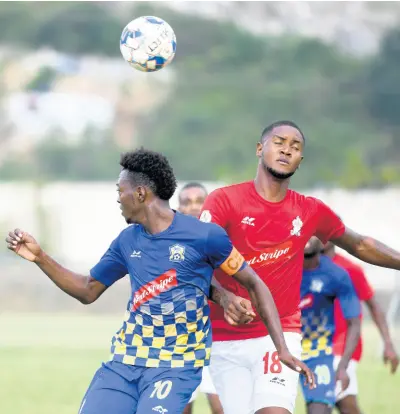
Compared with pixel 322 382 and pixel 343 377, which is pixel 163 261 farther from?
pixel 322 382

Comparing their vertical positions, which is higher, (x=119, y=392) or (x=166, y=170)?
(x=166, y=170)

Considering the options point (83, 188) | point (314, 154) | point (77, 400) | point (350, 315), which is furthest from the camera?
point (314, 154)

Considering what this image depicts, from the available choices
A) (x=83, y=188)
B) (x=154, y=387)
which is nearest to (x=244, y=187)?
(x=154, y=387)

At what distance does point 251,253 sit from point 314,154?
4629 centimetres

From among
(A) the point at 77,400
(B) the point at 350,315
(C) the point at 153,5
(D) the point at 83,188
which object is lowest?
(A) the point at 77,400

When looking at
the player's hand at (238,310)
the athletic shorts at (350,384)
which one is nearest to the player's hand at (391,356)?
the athletic shorts at (350,384)

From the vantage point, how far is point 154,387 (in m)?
6.00

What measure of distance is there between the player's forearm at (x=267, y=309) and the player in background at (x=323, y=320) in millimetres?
2187

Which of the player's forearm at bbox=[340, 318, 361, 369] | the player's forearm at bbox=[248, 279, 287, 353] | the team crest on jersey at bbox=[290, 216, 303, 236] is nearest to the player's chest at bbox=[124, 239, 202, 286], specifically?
the player's forearm at bbox=[248, 279, 287, 353]

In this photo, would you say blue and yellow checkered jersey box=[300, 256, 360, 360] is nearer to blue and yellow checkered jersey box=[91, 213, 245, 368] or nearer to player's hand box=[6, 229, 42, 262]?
blue and yellow checkered jersey box=[91, 213, 245, 368]

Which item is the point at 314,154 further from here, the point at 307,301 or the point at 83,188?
the point at 307,301

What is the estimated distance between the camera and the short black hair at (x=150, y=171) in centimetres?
632

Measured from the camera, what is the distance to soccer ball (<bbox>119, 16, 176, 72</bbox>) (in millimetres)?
7896

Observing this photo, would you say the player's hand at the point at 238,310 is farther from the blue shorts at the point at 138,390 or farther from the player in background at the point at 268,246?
the player in background at the point at 268,246
